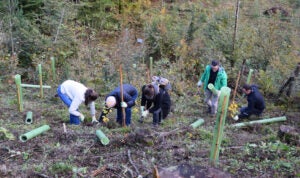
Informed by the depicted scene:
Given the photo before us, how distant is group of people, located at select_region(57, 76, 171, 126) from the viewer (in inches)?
249

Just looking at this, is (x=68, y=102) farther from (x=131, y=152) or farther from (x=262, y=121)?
(x=262, y=121)

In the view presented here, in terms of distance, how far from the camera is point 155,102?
22.9 feet

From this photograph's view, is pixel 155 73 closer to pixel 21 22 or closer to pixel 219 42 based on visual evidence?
pixel 219 42

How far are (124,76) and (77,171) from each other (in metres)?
6.87

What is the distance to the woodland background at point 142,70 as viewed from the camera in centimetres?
477

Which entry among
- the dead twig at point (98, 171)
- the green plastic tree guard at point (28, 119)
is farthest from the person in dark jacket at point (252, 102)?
the green plastic tree guard at point (28, 119)

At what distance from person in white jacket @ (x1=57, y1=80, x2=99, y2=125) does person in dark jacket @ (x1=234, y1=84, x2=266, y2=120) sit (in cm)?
348

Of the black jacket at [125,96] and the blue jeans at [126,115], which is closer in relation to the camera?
the black jacket at [125,96]

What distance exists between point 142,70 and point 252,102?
4.95 m

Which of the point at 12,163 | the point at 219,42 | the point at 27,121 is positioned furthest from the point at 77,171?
the point at 219,42

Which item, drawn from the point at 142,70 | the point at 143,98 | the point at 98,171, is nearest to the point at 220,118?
the point at 98,171

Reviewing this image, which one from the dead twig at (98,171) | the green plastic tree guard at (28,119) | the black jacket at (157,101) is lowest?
the green plastic tree guard at (28,119)

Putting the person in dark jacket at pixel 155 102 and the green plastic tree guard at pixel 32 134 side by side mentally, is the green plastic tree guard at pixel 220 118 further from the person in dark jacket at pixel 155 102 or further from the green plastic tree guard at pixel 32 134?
the green plastic tree guard at pixel 32 134

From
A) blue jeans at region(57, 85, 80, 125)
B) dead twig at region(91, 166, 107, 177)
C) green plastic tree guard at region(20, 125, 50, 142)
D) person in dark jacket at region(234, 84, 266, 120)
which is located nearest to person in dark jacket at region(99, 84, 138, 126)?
blue jeans at region(57, 85, 80, 125)
